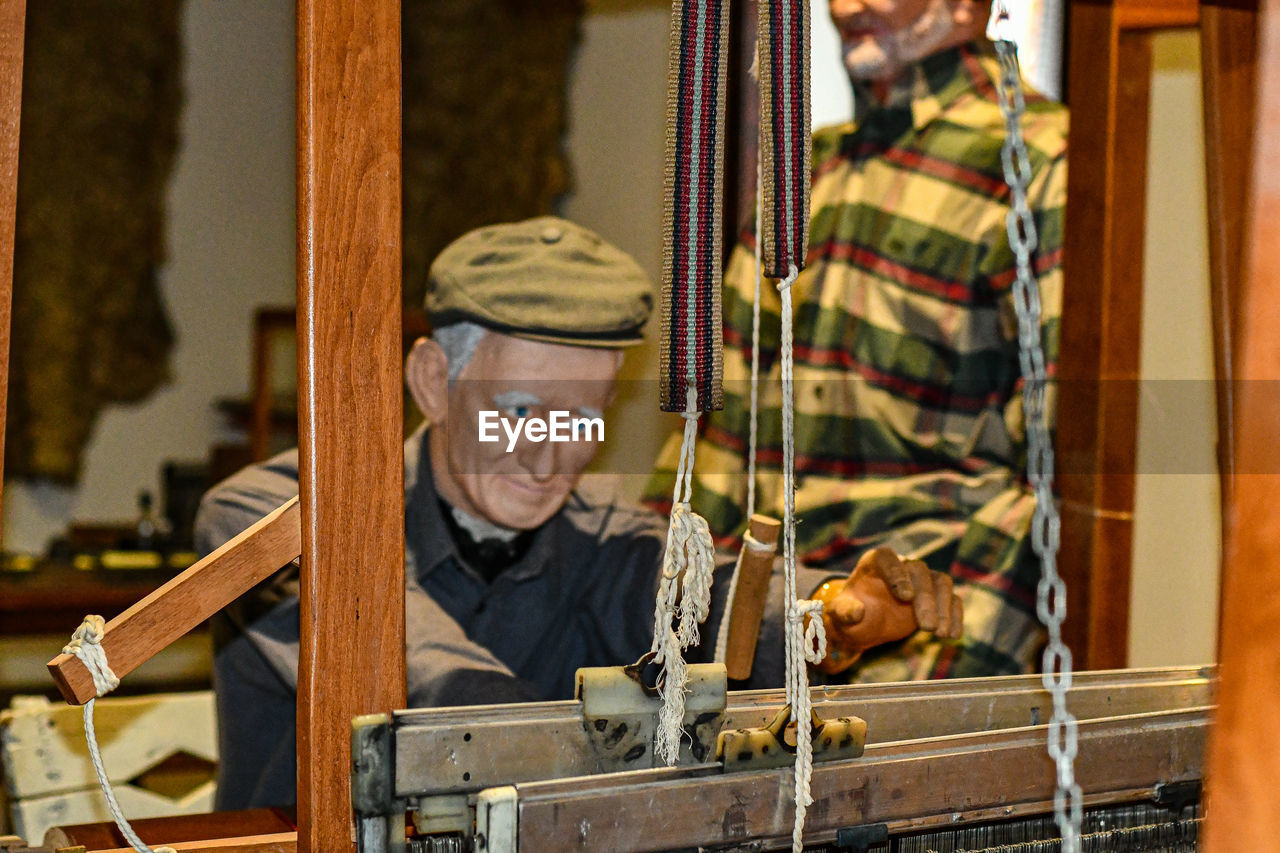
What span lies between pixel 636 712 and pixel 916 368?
2.53 feet

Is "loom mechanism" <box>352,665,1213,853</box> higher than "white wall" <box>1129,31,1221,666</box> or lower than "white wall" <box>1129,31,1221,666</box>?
lower

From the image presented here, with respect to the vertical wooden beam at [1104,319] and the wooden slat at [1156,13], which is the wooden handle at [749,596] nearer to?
the vertical wooden beam at [1104,319]

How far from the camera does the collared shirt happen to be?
1.18m

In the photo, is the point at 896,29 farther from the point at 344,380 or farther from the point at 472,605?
the point at 344,380

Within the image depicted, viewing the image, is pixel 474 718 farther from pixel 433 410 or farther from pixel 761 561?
pixel 433 410

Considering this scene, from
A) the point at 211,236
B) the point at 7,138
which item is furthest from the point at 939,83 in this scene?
the point at 211,236

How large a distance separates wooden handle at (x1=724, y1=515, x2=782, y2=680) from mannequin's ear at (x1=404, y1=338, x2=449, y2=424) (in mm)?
424

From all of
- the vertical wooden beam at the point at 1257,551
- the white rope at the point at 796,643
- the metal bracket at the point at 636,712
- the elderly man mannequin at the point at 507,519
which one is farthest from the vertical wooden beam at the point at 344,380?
the vertical wooden beam at the point at 1257,551

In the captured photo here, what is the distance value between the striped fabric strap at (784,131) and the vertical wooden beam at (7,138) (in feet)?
1.34

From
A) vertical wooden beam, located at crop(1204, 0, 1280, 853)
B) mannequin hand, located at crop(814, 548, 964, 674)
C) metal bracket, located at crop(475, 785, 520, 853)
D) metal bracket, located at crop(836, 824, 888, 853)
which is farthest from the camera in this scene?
mannequin hand, located at crop(814, 548, 964, 674)

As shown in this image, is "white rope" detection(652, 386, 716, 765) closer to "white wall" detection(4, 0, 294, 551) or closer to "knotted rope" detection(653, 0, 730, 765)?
"knotted rope" detection(653, 0, 730, 765)

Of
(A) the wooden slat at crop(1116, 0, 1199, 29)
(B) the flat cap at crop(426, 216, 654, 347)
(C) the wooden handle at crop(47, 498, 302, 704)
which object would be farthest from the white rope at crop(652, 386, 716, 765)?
(A) the wooden slat at crop(1116, 0, 1199, 29)

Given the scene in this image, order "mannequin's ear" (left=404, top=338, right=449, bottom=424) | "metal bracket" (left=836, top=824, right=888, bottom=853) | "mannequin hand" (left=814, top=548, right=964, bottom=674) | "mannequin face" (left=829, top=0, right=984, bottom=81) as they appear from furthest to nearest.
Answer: "mannequin face" (left=829, top=0, right=984, bottom=81)
"mannequin's ear" (left=404, top=338, right=449, bottom=424)
"mannequin hand" (left=814, top=548, right=964, bottom=674)
"metal bracket" (left=836, top=824, right=888, bottom=853)

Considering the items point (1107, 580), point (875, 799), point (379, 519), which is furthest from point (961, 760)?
point (1107, 580)
